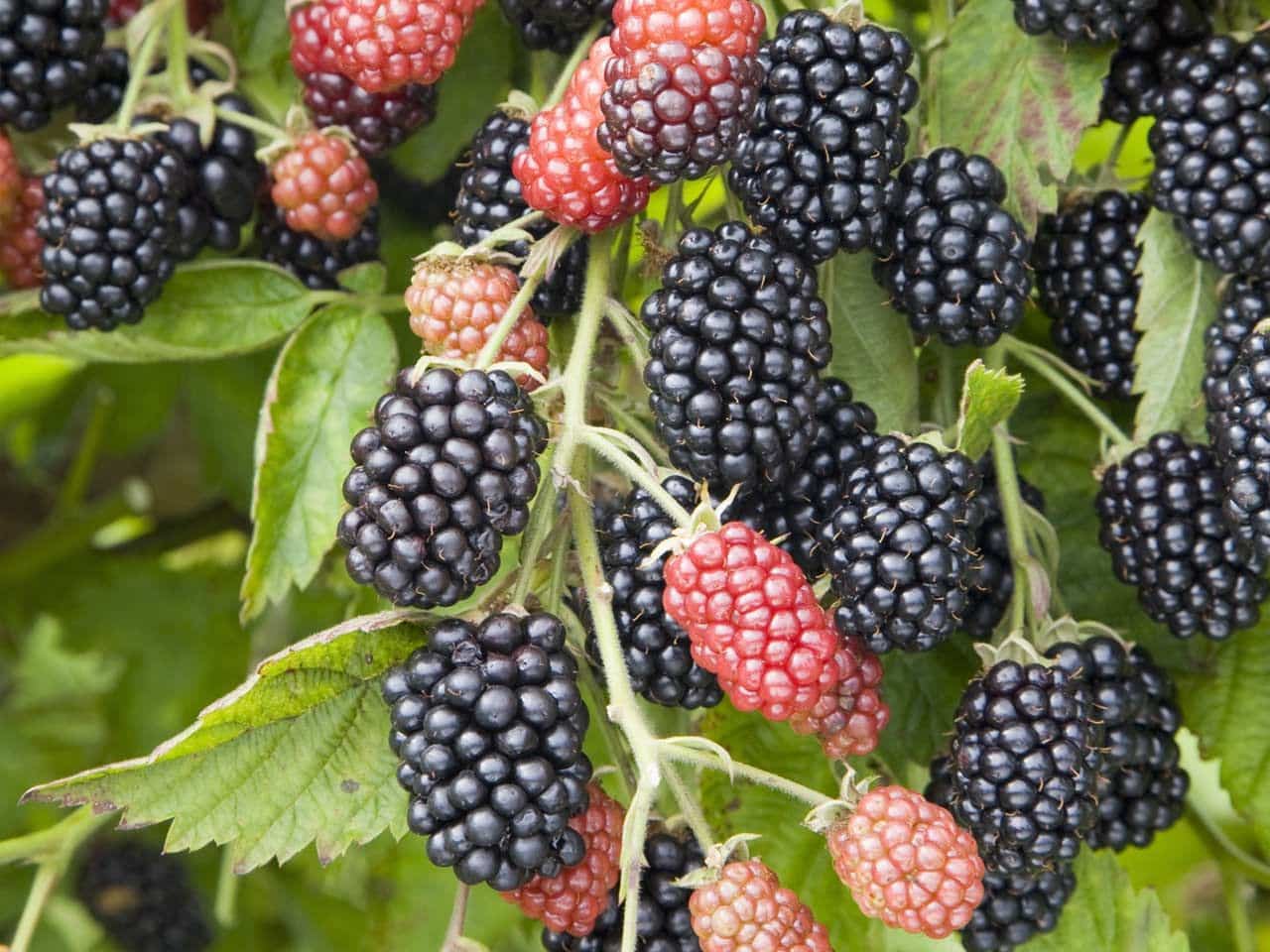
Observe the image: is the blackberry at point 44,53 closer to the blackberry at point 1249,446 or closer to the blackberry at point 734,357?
the blackberry at point 734,357

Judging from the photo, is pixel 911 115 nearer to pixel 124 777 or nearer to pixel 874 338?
pixel 874 338

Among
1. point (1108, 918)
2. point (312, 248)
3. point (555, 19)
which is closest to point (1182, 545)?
point (1108, 918)

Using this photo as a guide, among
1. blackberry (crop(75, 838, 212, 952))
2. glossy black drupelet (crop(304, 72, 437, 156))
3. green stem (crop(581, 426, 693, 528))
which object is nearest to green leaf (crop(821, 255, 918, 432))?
green stem (crop(581, 426, 693, 528))

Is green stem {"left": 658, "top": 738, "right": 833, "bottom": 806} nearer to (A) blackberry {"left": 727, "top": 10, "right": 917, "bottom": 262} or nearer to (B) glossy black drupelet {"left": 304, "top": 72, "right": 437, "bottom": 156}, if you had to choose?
(A) blackberry {"left": 727, "top": 10, "right": 917, "bottom": 262}

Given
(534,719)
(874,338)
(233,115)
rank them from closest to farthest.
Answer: (534,719) → (874,338) → (233,115)

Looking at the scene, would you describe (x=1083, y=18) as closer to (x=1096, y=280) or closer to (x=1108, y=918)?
(x=1096, y=280)

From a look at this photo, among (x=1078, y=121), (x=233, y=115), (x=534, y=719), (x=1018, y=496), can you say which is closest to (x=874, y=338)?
(x=1018, y=496)

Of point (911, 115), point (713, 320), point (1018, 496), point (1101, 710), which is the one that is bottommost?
point (1101, 710)

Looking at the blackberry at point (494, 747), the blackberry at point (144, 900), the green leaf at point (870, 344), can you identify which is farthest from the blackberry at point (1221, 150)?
the blackberry at point (144, 900)
